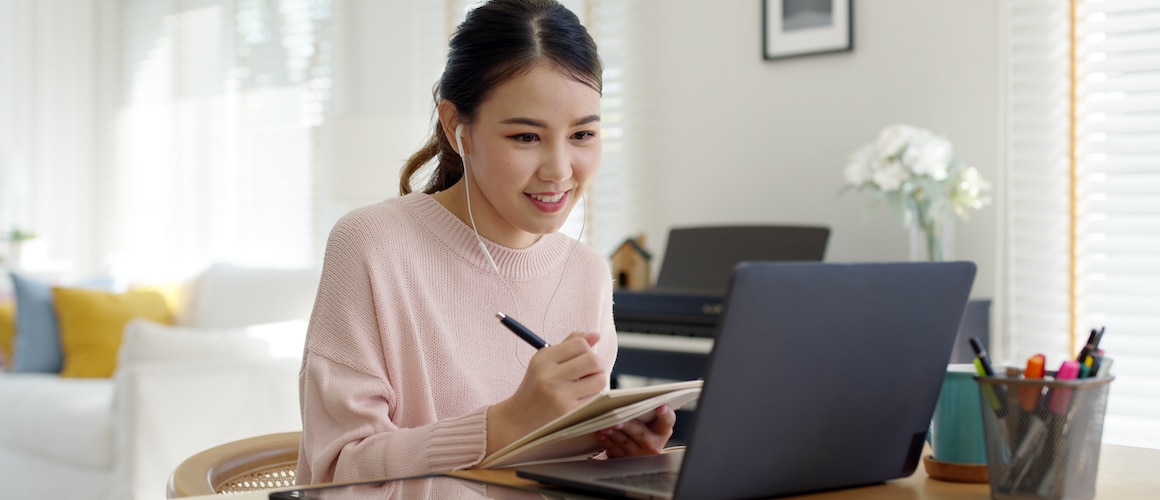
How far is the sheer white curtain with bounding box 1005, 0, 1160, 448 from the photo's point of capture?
2.83 metres

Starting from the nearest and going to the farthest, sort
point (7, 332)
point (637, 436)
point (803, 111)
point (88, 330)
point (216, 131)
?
point (637, 436)
point (803, 111)
point (88, 330)
point (7, 332)
point (216, 131)

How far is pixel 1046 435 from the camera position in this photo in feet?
2.82

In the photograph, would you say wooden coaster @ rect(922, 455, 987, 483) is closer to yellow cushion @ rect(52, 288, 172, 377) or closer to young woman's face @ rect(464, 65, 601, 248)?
young woman's face @ rect(464, 65, 601, 248)

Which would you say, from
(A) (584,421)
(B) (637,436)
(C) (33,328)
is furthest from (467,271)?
(C) (33,328)

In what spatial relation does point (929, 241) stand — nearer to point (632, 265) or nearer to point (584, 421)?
point (632, 265)

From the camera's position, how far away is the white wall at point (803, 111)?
10.3ft

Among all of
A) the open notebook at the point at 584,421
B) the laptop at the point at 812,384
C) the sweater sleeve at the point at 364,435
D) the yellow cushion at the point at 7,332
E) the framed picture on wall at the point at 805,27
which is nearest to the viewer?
the laptop at the point at 812,384

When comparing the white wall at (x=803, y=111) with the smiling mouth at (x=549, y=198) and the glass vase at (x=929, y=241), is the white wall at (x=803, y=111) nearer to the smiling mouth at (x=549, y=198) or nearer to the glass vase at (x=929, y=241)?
the glass vase at (x=929, y=241)

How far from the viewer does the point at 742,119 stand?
11.8 feet

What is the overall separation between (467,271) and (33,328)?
11.5 feet

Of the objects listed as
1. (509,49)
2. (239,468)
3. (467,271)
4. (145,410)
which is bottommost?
(145,410)

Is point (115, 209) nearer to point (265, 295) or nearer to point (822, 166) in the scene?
point (265, 295)

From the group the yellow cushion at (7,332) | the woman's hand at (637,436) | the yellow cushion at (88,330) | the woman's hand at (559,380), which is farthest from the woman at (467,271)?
the yellow cushion at (7,332)

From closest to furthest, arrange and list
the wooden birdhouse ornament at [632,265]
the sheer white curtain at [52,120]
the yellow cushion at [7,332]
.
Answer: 1. the wooden birdhouse ornament at [632,265]
2. the yellow cushion at [7,332]
3. the sheer white curtain at [52,120]
